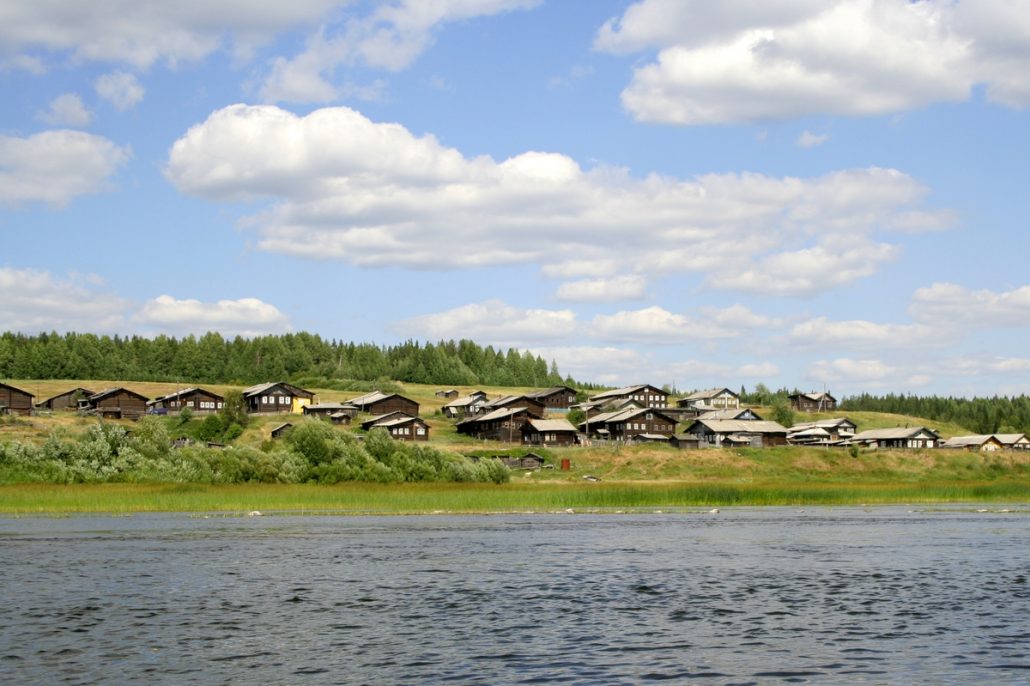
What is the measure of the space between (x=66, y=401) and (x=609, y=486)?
120 metres

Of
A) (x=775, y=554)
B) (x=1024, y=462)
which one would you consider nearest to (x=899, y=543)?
(x=775, y=554)

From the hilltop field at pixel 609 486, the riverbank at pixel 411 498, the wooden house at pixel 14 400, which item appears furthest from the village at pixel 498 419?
the riverbank at pixel 411 498

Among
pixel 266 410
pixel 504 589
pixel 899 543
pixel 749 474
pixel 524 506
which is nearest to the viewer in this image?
pixel 504 589

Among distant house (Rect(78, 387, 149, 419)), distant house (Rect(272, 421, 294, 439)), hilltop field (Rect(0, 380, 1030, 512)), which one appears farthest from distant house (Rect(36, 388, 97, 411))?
distant house (Rect(272, 421, 294, 439))

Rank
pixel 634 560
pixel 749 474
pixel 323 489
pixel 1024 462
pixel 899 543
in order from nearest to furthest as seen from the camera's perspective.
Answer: pixel 634 560
pixel 899 543
pixel 323 489
pixel 749 474
pixel 1024 462

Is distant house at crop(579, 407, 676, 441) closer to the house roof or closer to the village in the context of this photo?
the village

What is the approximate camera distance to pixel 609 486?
324 feet

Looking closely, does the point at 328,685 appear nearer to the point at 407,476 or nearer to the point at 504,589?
the point at 504,589

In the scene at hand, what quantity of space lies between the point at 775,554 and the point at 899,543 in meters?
8.71

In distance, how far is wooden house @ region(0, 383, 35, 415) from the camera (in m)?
160

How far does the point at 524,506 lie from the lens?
83250mm

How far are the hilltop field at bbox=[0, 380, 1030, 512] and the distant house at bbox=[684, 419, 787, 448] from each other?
73.9 feet

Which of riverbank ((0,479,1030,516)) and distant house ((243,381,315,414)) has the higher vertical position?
distant house ((243,381,315,414))

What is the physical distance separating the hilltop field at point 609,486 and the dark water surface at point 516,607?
68.3 ft
